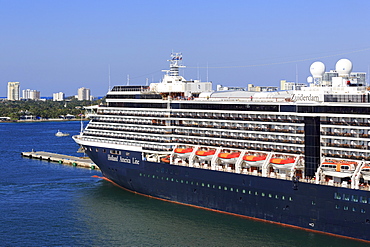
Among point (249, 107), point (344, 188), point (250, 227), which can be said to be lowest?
point (250, 227)

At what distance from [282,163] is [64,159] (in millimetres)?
40858

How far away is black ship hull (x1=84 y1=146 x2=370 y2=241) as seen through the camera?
105ft

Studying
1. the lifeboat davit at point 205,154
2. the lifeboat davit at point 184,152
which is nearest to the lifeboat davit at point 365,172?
the lifeboat davit at point 205,154

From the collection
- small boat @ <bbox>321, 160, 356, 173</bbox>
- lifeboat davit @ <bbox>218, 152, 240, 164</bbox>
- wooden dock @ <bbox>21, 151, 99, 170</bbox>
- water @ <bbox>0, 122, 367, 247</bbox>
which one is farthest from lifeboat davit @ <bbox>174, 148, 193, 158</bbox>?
wooden dock @ <bbox>21, 151, 99, 170</bbox>

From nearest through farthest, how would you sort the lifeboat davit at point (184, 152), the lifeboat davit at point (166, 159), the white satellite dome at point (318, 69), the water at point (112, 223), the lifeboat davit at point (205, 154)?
the water at point (112, 223)
the white satellite dome at point (318, 69)
the lifeboat davit at point (205, 154)
the lifeboat davit at point (184, 152)
the lifeboat davit at point (166, 159)

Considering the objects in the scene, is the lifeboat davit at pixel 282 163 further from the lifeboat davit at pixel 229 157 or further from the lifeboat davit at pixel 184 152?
the lifeboat davit at pixel 184 152

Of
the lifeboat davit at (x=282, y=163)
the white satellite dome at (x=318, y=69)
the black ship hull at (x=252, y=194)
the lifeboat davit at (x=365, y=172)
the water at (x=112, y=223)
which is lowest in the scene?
Answer: the water at (x=112, y=223)

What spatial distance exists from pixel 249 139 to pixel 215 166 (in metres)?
3.05

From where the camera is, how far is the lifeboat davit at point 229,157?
126 ft

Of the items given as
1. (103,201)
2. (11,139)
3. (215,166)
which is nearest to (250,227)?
(215,166)

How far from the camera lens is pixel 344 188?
105ft

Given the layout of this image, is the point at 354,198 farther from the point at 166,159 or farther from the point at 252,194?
the point at 166,159

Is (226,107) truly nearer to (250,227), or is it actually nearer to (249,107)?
(249,107)

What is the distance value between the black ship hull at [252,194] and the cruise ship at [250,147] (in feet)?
0.21
